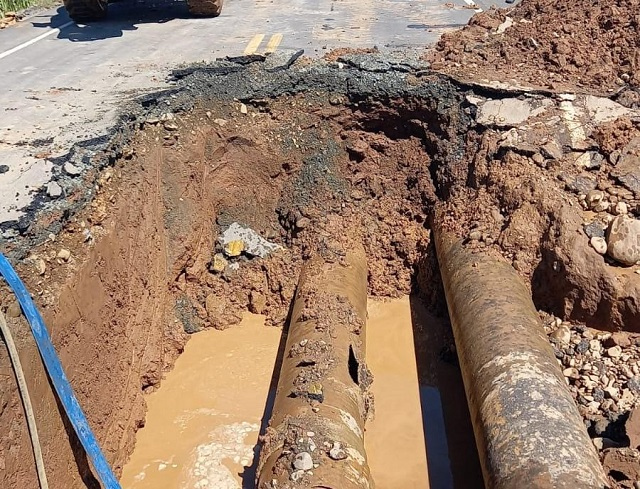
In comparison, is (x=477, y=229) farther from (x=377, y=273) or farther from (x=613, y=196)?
(x=377, y=273)

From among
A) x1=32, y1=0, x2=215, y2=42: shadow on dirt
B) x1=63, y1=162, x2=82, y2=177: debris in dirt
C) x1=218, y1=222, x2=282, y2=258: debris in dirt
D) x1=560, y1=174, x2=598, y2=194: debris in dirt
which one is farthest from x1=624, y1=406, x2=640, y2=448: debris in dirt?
x1=32, y1=0, x2=215, y2=42: shadow on dirt

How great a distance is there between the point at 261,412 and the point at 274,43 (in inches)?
211

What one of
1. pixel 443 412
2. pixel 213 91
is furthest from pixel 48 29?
pixel 443 412

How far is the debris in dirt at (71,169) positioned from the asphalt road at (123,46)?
0.17m

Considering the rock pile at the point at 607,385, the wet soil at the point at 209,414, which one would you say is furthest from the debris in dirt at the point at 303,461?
the rock pile at the point at 607,385

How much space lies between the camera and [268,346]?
6125 millimetres

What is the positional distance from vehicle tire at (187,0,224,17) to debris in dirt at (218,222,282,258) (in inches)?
207

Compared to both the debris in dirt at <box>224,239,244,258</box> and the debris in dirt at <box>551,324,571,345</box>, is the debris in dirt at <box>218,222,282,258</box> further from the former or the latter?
the debris in dirt at <box>551,324,571,345</box>

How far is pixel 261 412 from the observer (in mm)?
5422

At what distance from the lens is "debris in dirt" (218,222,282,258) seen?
6.72 meters

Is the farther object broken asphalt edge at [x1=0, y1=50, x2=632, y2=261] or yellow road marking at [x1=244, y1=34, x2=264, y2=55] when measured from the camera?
yellow road marking at [x1=244, y1=34, x2=264, y2=55]

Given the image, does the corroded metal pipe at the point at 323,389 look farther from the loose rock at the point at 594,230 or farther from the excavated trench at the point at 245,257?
the loose rock at the point at 594,230

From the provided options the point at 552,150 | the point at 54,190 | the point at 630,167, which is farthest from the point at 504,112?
the point at 54,190

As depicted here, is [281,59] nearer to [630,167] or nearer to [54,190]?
[54,190]
